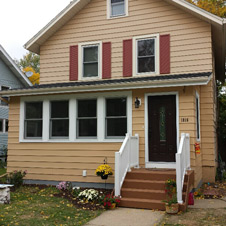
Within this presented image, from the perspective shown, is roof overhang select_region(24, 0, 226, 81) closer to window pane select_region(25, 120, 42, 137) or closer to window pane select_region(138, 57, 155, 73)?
window pane select_region(138, 57, 155, 73)

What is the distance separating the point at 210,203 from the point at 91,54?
267 inches

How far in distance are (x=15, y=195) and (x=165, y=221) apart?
4.54 m

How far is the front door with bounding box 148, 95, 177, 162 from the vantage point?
8.87 metres

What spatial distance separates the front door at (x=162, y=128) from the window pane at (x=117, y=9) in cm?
388

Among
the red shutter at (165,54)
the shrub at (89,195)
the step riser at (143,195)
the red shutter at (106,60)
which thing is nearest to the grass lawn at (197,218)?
the step riser at (143,195)

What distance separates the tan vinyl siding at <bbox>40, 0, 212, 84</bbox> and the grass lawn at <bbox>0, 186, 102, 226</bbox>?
502cm

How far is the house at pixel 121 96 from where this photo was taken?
883 centimetres

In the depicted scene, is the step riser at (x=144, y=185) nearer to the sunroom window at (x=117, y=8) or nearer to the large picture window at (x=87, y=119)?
the large picture window at (x=87, y=119)

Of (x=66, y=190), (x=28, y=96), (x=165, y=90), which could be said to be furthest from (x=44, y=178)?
(x=165, y=90)

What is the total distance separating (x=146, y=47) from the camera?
10.5 metres

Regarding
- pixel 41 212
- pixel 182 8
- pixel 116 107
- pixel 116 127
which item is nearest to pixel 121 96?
pixel 116 107

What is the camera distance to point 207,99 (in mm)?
9969

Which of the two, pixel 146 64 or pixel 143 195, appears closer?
pixel 143 195

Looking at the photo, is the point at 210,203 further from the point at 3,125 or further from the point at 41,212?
the point at 3,125
